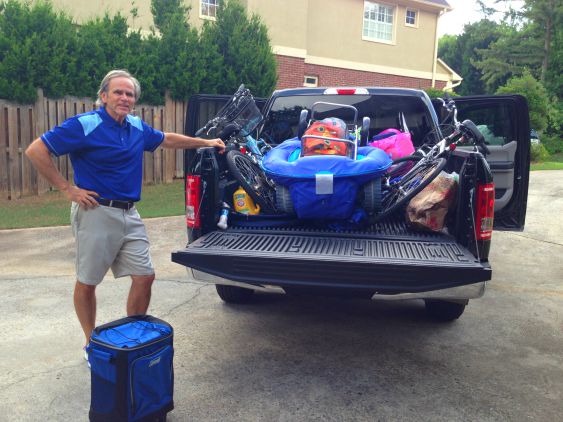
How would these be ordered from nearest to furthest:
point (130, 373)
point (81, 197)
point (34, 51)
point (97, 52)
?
point (130, 373) → point (81, 197) → point (34, 51) → point (97, 52)

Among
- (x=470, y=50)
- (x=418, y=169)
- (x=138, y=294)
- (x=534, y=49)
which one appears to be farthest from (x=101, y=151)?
(x=470, y=50)

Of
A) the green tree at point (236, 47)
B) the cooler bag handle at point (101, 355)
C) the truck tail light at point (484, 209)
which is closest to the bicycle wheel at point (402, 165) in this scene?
the truck tail light at point (484, 209)

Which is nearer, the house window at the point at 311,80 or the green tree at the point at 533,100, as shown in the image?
the green tree at the point at 533,100

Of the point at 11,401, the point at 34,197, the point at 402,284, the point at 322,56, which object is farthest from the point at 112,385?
the point at 322,56

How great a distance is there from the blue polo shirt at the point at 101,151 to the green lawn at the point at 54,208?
535 centimetres

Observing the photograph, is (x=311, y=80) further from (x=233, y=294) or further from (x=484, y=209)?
(x=484, y=209)

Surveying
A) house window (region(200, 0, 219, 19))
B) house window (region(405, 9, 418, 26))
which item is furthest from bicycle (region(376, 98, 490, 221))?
house window (region(405, 9, 418, 26))

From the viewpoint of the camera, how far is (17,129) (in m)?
10.3

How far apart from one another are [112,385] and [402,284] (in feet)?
5.38

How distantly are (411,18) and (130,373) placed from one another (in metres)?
21.5

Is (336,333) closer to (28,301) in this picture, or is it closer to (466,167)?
(466,167)

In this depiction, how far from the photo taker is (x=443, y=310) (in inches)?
177

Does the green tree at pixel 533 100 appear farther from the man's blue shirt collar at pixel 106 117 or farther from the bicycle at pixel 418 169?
the man's blue shirt collar at pixel 106 117

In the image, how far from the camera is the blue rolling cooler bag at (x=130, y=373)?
273 centimetres
